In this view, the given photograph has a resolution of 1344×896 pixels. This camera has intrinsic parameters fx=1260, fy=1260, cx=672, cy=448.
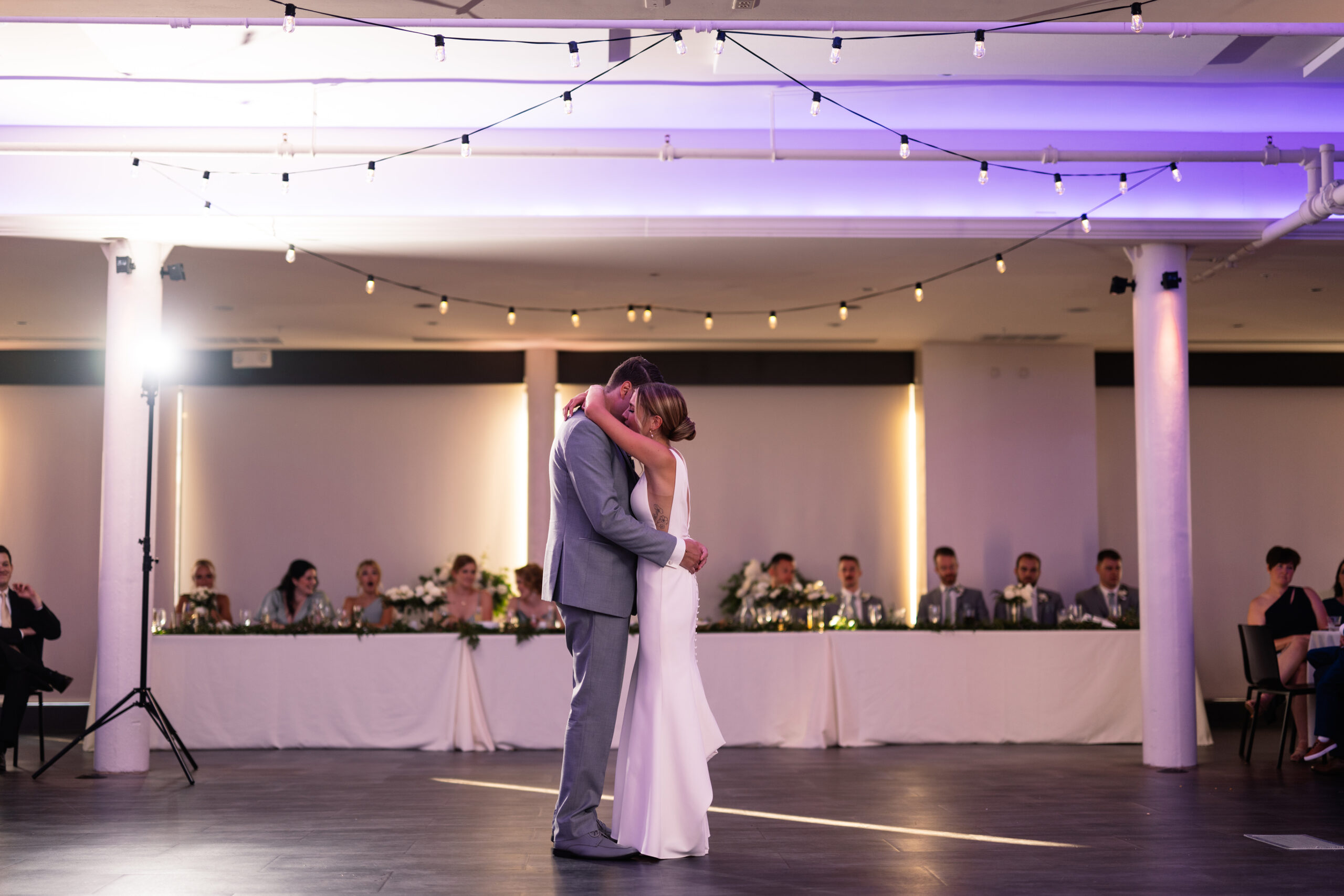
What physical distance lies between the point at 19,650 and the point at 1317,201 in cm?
806

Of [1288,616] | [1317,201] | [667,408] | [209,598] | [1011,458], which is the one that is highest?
[1317,201]

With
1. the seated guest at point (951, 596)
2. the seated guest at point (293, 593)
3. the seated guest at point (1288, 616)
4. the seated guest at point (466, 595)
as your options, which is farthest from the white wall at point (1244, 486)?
the seated guest at point (293, 593)

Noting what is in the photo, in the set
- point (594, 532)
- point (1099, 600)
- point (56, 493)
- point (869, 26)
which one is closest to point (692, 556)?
point (594, 532)

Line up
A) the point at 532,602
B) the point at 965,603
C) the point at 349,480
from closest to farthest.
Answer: the point at 532,602 < the point at 965,603 < the point at 349,480

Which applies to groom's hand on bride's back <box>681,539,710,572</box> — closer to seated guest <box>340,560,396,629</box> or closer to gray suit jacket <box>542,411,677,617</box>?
gray suit jacket <box>542,411,677,617</box>

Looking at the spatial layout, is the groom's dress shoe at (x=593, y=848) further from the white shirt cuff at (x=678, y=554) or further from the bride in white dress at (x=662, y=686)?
the white shirt cuff at (x=678, y=554)

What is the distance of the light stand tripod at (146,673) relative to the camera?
6727mm

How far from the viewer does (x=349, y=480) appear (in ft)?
38.1

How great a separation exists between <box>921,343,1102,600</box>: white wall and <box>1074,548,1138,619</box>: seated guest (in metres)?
1.28

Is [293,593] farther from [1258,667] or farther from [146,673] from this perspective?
[1258,667]

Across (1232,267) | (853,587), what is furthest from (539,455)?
(1232,267)

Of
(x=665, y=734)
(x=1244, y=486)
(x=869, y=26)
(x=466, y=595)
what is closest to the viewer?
(x=665, y=734)

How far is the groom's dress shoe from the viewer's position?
171 inches

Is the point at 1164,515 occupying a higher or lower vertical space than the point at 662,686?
higher
